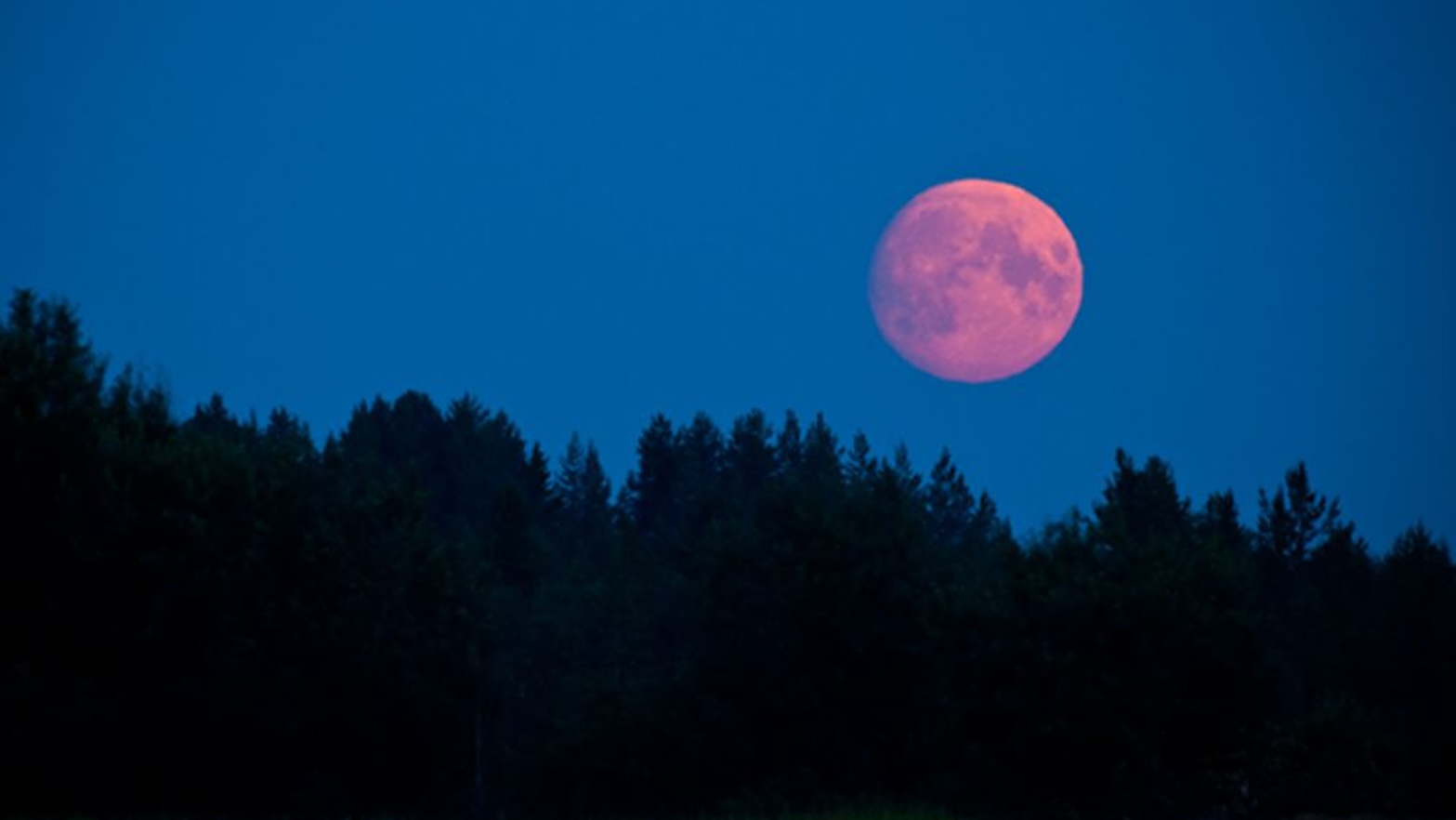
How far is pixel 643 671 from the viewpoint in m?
54.0

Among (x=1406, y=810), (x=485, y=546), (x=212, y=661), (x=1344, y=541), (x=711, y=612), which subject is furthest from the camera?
(x=1344, y=541)

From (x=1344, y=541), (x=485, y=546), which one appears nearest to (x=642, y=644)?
(x=485, y=546)

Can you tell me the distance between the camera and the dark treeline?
111 feet

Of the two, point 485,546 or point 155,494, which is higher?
point 485,546

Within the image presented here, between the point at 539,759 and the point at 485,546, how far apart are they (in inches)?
687

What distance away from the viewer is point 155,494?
37.1m

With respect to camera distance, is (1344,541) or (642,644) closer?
(642,644)

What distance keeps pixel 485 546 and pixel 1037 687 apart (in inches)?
1639

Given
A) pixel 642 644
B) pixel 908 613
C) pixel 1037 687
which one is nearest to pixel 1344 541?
pixel 642 644

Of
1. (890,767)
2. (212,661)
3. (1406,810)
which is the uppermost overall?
(212,661)

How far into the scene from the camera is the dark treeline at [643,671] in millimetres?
33781

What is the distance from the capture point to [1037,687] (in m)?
33.9

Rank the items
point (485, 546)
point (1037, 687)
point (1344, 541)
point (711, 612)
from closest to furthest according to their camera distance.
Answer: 1. point (1037, 687)
2. point (711, 612)
3. point (485, 546)
4. point (1344, 541)

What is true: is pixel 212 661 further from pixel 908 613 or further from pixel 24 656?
pixel 908 613
